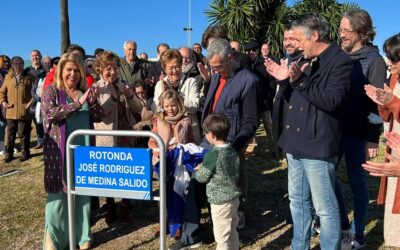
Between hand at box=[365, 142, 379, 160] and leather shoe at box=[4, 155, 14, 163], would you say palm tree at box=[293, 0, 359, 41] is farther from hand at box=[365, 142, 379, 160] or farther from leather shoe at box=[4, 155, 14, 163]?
hand at box=[365, 142, 379, 160]

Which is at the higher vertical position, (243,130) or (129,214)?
(243,130)

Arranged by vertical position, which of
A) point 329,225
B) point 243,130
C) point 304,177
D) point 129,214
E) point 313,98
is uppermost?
point 313,98

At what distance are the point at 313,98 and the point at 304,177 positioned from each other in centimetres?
70

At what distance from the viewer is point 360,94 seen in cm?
342

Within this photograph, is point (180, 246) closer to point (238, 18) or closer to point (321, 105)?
point (321, 105)

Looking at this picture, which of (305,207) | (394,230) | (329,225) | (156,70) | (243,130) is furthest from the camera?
(156,70)

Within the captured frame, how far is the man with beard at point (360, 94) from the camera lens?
3.43 m

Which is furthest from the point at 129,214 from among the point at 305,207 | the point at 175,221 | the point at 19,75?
the point at 19,75

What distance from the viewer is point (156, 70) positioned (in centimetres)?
587

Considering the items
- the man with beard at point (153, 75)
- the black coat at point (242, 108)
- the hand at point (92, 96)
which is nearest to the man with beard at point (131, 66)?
the man with beard at point (153, 75)

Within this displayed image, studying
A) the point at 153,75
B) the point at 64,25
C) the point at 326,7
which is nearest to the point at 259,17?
the point at 326,7

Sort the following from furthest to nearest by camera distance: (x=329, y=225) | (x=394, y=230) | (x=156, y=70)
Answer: (x=156, y=70), (x=394, y=230), (x=329, y=225)

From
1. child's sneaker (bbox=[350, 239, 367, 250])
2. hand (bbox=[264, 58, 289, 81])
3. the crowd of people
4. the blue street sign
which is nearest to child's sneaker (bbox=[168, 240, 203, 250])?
the crowd of people

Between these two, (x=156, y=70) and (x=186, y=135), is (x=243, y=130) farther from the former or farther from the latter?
(x=156, y=70)
